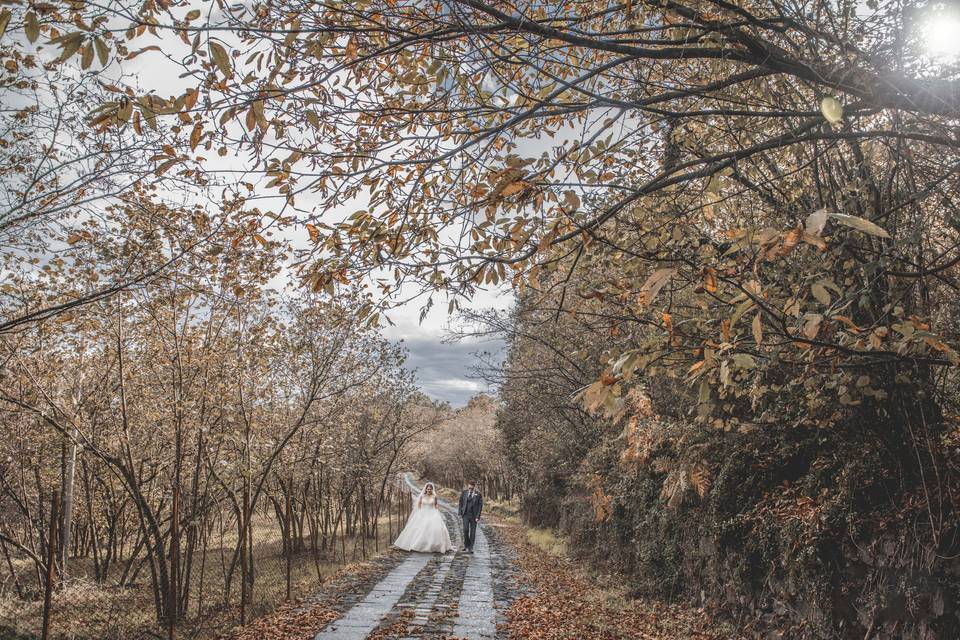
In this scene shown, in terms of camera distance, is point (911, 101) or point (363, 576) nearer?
point (911, 101)

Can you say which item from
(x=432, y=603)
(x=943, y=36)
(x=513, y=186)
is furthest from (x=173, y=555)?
(x=943, y=36)

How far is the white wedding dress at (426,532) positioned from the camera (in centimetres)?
1862

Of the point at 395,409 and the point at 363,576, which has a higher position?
the point at 395,409

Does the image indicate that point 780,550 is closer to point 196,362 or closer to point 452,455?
point 196,362

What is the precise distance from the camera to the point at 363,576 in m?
12.6

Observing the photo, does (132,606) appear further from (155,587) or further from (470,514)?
(470,514)

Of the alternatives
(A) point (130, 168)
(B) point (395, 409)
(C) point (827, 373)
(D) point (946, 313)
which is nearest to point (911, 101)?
(C) point (827, 373)

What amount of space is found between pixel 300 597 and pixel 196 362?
4.78m

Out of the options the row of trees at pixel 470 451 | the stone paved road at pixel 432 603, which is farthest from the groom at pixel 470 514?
the row of trees at pixel 470 451

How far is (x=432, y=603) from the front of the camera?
9.41 meters

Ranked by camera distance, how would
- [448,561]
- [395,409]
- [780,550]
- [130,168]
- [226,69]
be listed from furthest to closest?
1. [395,409]
2. [448,561]
3. [780,550]
4. [130,168]
5. [226,69]

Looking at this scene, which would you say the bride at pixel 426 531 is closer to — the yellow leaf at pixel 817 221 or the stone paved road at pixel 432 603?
the stone paved road at pixel 432 603

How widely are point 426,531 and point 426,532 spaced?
3 cm

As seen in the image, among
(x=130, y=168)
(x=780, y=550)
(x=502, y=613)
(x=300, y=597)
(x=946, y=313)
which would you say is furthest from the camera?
(x=300, y=597)
